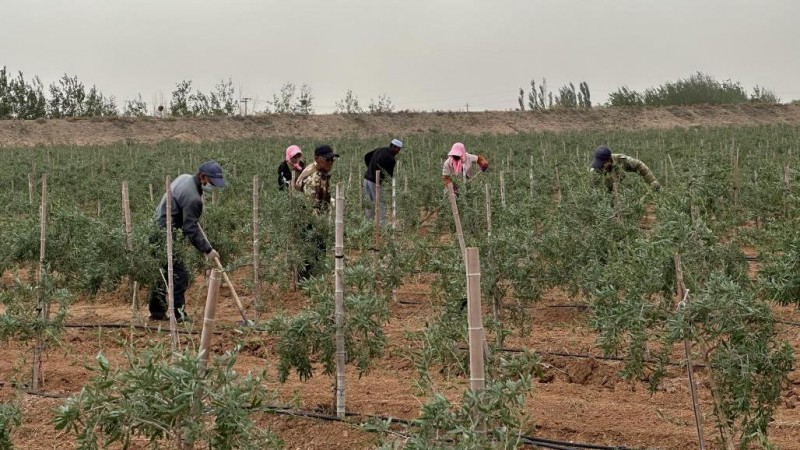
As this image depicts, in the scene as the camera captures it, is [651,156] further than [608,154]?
Yes

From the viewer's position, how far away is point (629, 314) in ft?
16.0

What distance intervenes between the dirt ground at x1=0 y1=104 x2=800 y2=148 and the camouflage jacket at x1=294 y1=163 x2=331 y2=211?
34940 millimetres

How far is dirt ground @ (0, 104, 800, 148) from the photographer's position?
45500 mm

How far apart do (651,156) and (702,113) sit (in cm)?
2949

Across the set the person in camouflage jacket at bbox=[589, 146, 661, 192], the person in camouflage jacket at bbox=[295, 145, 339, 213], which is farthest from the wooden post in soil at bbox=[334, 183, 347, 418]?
the person in camouflage jacket at bbox=[589, 146, 661, 192]

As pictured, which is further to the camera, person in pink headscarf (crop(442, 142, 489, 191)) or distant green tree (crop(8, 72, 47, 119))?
distant green tree (crop(8, 72, 47, 119))

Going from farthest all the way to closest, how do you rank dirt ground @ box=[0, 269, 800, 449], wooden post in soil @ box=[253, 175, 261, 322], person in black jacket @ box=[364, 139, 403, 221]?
1. person in black jacket @ box=[364, 139, 403, 221]
2. wooden post in soil @ box=[253, 175, 261, 322]
3. dirt ground @ box=[0, 269, 800, 449]

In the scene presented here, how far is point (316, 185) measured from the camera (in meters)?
10.7

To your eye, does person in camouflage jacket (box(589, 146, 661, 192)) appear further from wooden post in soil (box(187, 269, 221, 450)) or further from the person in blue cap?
wooden post in soil (box(187, 269, 221, 450))

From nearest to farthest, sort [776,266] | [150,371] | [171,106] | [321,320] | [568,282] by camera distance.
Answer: [150,371]
[776,266]
[321,320]
[568,282]
[171,106]

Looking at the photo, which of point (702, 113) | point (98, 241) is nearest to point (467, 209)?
point (98, 241)

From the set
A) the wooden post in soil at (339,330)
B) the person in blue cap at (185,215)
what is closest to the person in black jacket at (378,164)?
the person in blue cap at (185,215)

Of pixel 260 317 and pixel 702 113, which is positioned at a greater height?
pixel 702 113

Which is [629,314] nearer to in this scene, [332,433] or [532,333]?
[332,433]
